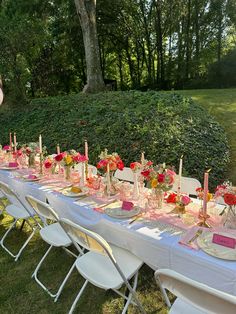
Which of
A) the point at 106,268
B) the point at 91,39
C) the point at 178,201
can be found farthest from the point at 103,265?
the point at 91,39

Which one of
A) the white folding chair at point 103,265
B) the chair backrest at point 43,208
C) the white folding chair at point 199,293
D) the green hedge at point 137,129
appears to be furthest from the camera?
the green hedge at point 137,129

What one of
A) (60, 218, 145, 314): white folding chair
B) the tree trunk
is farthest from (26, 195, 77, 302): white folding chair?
the tree trunk

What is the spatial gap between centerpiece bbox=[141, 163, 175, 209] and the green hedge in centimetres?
268

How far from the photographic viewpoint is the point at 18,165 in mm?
4965

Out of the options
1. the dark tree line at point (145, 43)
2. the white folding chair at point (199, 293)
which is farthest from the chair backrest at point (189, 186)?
the dark tree line at point (145, 43)

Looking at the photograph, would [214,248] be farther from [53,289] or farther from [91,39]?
[91,39]

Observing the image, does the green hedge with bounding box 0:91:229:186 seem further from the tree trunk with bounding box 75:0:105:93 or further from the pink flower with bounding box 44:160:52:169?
the pink flower with bounding box 44:160:52:169

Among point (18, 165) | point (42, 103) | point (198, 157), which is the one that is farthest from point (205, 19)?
point (18, 165)

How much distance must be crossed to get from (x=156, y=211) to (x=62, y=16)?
17.1 meters

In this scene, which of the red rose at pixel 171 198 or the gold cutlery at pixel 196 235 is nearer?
the gold cutlery at pixel 196 235

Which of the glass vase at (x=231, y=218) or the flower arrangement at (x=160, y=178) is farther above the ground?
the flower arrangement at (x=160, y=178)

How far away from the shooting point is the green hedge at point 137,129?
20.3 ft

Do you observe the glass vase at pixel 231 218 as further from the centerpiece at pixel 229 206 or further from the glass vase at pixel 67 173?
the glass vase at pixel 67 173

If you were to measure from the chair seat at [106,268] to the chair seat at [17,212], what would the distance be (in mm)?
1413
